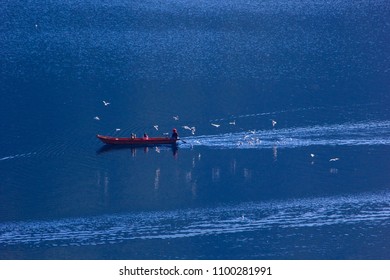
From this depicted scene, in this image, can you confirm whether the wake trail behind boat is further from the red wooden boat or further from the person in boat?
the red wooden boat

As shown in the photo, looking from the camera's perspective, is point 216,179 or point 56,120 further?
point 56,120

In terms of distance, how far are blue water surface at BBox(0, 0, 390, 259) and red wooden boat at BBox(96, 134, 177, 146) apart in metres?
0.42

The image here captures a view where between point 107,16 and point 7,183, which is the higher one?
point 107,16

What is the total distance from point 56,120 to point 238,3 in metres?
23.0

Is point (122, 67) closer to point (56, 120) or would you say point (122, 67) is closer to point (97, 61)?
point (97, 61)

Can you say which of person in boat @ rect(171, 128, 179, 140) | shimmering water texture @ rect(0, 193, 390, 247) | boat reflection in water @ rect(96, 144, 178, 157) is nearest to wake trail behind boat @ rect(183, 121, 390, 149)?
person in boat @ rect(171, 128, 179, 140)

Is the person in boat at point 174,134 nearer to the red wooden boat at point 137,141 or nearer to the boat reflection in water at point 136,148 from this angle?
the red wooden boat at point 137,141

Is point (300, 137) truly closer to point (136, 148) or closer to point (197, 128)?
point (197, 128)

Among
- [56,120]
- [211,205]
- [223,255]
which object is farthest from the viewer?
[56,120]

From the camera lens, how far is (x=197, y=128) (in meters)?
48.9

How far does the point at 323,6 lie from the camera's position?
68688mm

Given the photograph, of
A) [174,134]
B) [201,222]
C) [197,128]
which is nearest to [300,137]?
[197,128]

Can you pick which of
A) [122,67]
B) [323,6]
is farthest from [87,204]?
[323,6]

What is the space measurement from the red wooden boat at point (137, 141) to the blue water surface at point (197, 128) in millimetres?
421
